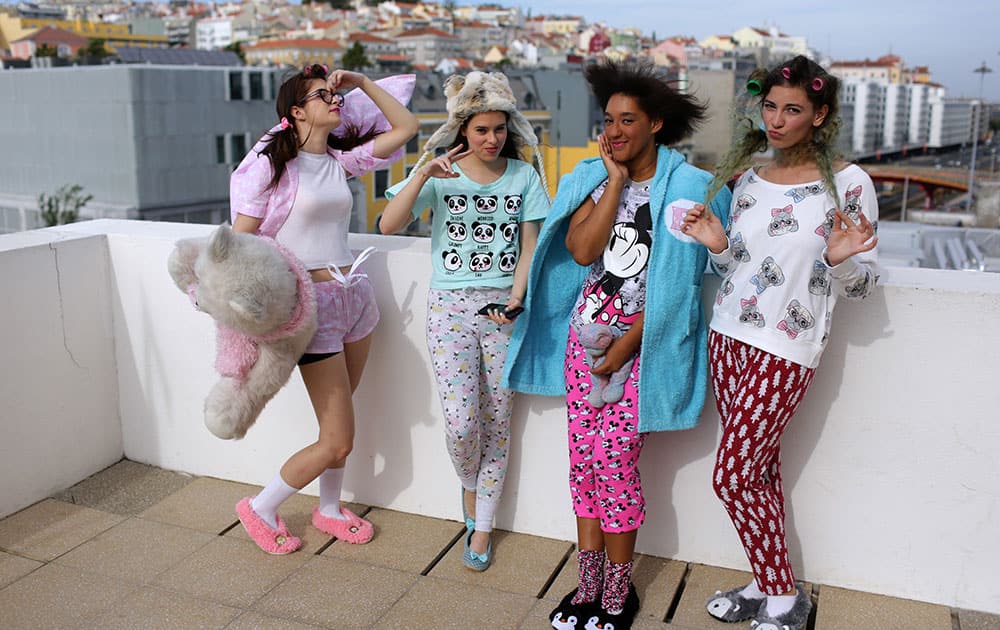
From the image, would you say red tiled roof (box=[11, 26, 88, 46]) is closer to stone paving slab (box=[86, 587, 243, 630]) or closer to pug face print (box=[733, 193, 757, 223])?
stone paving slab (box=[86, 587, 243, 630])

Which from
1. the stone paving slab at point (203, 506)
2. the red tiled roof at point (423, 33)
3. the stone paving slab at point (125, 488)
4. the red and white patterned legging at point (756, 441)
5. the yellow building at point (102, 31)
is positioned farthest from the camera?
the red tiled roof at point (423, 33)

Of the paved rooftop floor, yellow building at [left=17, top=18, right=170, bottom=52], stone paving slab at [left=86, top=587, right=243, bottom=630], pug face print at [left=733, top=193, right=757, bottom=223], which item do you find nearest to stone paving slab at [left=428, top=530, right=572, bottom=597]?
the paved rooftop floor

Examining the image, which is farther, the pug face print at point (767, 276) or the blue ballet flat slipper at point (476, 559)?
the blue ballet flat slipper at point (476, 559)

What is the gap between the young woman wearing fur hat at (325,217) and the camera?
8.80ft

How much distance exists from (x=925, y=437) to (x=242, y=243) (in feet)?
6.28

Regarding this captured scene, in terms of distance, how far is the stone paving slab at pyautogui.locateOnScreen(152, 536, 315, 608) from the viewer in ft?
9.01

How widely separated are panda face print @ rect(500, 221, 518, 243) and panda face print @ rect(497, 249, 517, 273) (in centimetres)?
3

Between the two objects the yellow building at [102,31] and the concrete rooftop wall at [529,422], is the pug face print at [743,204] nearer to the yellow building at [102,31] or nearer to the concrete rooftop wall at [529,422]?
the concrete rooftop wall at [529,422]

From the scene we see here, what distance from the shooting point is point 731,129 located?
2.42m

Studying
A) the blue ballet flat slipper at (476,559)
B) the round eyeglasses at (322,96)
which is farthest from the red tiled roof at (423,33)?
the blue ballet flat slipper at (476,559)

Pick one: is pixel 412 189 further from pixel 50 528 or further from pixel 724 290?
pixel 50 528

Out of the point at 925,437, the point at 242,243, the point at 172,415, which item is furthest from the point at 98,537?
the point at 925,437

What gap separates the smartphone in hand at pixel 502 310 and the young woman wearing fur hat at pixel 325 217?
44 centimetres

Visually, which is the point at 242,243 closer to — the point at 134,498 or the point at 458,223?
the point at 458,223
